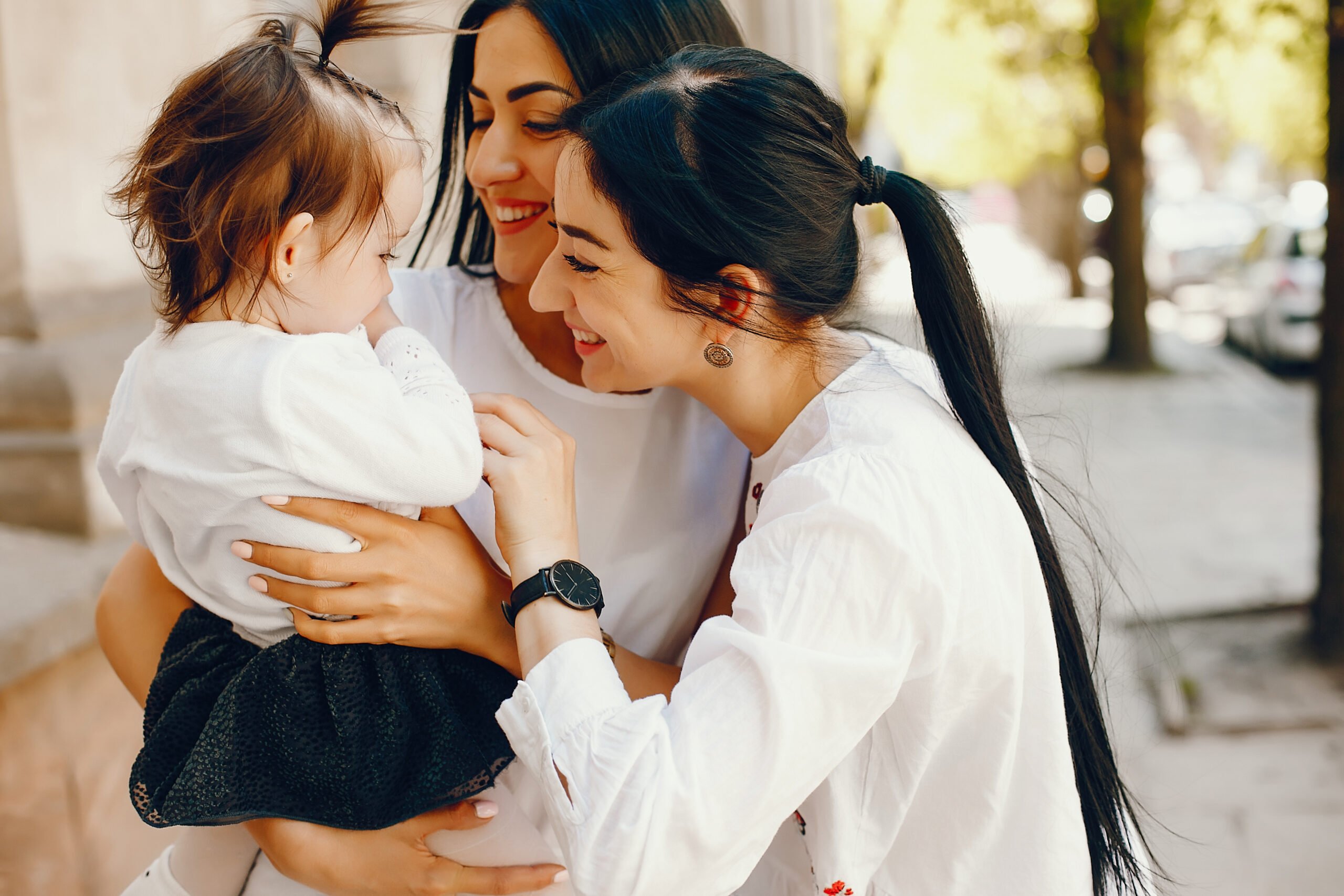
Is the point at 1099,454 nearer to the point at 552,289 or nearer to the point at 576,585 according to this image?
the point at 552,289

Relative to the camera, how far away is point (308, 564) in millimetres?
1464

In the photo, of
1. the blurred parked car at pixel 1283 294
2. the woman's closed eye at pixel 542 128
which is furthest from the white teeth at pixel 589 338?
the blurred parked car at pixel 1283 294

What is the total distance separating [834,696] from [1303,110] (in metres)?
18.6

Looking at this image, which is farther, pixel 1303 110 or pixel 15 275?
pixel 1303 110

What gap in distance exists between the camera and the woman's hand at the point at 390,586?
147 cm

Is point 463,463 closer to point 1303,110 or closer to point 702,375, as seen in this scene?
point 702,375

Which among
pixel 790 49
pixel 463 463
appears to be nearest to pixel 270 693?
pixel 463 463

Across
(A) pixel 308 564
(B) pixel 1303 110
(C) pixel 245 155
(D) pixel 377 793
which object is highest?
(C) pixel 245 155

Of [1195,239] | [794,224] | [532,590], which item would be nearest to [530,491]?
[532,590]

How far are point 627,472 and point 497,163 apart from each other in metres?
0.55

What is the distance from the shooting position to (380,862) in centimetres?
155

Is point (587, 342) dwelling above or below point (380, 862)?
above

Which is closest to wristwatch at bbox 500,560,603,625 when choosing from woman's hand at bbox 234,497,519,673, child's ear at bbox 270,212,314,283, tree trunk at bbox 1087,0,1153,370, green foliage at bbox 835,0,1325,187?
woman's hand at bbox 234,497,519,673

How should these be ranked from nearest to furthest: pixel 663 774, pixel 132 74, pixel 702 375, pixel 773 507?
pixel 663 774
pixel 773 507
pixel 702 375
pixel 132 74
